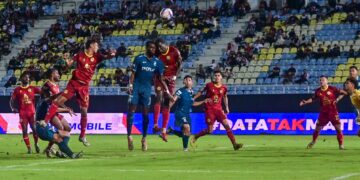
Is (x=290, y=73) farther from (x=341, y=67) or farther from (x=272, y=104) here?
(x=272, y=104)

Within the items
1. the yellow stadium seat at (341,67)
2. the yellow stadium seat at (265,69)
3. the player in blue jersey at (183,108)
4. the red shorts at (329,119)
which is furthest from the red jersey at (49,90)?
the yellow stadium seat at (265,69)

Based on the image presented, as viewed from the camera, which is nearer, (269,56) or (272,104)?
(272,104)

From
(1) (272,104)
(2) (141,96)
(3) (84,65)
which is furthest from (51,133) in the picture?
(1) (272,104)

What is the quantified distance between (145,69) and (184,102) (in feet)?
4.68

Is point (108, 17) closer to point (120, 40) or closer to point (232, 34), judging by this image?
point (120, 40)

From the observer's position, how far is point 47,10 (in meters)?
55.5

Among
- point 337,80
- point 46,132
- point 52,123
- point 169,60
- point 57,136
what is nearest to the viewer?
point 57,136

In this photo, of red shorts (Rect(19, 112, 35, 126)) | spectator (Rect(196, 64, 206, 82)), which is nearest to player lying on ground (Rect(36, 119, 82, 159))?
red shorts (Rect(19, 112, 35, 126))

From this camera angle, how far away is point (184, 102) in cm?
2198

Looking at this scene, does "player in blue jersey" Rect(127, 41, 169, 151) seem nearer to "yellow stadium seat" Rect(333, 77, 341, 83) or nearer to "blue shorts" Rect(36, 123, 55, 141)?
"blue shorts" Rect(36, 123, 55, 141)

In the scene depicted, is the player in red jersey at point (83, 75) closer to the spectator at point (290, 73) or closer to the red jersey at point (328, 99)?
the red jersey at point (328, 99)

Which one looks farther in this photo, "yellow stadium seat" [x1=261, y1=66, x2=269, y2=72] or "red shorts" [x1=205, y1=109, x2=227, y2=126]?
"yellow stadium seat" [x1=261, y1=66, x2=269, y2=72]

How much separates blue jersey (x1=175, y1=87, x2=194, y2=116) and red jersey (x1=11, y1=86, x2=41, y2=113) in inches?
155

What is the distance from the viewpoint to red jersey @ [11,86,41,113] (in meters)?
23.1
